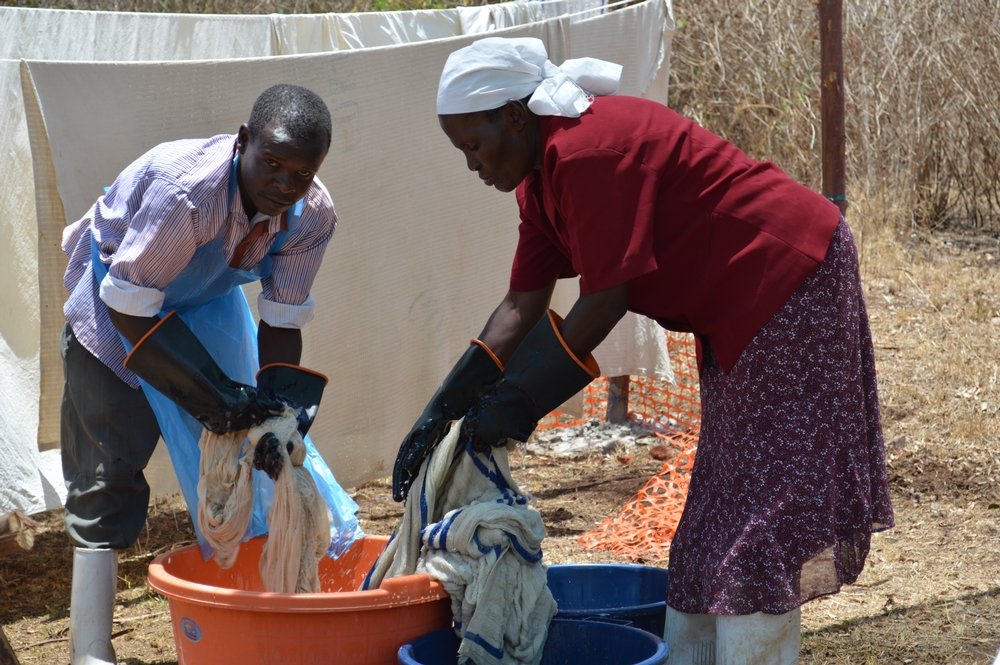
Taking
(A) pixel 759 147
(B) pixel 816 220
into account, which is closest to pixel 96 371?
(B) pixel 816 220

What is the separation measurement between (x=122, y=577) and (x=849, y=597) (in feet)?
7.87

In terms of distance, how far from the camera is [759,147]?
29.2 ft

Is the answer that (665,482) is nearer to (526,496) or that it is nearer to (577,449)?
(577,449)

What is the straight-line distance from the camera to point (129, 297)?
2619mm

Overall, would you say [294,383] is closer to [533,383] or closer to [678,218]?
[533,383]

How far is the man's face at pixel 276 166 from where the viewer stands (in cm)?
260

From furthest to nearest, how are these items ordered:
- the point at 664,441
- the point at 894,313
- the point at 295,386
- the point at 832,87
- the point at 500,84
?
the point at 894,313 < the point at 664,441 < the point at 832,87 < the point at 295,386 < the point at 500,84

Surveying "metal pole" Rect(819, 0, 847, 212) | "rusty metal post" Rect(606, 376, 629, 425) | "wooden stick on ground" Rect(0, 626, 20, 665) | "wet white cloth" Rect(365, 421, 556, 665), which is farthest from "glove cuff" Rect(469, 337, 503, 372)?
"rusty metal post" Rect(606, 376, 629, 425)

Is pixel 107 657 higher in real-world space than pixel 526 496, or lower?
lower

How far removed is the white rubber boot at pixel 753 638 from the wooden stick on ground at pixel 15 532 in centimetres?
198

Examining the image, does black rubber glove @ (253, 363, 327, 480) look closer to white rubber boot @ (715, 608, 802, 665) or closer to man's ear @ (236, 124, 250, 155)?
man's ear @ (236, 124, 250, 155)

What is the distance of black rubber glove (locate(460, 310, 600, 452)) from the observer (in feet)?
8.06

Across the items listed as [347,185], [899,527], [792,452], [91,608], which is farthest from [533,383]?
[899,527]

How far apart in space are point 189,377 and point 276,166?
489mm
